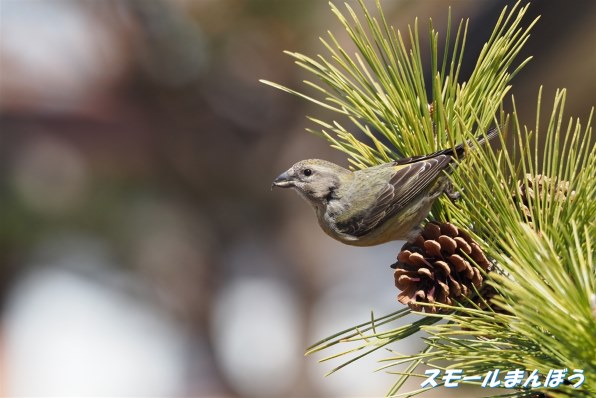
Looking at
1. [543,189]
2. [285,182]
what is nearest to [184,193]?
[285,182]

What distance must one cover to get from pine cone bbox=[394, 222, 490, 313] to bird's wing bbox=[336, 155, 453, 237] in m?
0.30

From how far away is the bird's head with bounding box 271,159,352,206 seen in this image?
287 cm

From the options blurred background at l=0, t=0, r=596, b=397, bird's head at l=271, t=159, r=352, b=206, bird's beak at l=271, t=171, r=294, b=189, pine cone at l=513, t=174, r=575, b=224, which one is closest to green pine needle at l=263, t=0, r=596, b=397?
pine cone at l=513, t=174, r=575, b=224

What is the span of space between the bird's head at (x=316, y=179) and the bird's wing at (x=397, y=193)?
203 millimetres

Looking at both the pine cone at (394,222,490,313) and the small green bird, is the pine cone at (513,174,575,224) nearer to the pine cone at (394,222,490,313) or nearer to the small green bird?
the pine cone at (394,222,490,313)

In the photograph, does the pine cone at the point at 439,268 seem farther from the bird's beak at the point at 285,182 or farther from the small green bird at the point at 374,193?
the bird's beak at the point at 285,182

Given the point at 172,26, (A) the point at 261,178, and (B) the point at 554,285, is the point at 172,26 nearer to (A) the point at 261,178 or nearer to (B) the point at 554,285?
(A) the point at 261,178

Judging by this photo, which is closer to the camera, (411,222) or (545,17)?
(411,222)

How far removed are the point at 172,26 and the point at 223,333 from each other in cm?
566

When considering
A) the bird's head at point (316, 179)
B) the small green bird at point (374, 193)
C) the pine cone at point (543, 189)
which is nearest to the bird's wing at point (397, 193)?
the small green bird at point (374, 193)

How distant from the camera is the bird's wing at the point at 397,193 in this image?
2.14 m

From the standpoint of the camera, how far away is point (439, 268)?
1771mm

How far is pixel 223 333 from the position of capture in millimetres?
12539

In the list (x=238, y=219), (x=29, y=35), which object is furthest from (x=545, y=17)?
(x=238, y=219)
